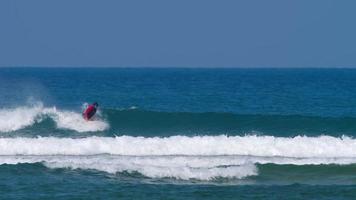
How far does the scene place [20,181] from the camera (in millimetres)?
19469

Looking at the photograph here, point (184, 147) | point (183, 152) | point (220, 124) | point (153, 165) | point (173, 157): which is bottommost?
point (153, 165)

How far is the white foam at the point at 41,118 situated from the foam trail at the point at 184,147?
6017mm

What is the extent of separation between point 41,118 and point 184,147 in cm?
1029

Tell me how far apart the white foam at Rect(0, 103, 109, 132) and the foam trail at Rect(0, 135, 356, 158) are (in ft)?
19.7

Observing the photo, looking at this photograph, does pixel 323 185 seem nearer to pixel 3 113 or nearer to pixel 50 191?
pixel 50 191

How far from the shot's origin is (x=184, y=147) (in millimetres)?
25531

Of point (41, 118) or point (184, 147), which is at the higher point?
point (41, 118)

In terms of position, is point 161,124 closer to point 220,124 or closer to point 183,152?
point 220,124

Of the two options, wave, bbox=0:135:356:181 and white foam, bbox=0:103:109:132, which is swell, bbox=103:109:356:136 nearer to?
white foam, bbox=0:103:109:132

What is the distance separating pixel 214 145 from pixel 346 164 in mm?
4822

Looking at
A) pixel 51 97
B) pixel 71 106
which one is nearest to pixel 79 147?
pixel 71 106

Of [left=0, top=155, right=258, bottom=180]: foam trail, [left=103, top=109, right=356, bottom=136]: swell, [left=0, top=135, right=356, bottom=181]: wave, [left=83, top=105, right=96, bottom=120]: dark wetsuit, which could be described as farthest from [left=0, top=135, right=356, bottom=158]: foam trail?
[left=83, top=105, right=96, bottom=120]: dark wetsuit

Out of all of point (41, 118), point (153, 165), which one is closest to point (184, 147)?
point (153, 165)

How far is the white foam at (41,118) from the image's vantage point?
1249 inches
